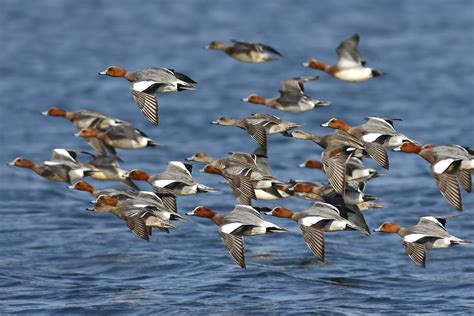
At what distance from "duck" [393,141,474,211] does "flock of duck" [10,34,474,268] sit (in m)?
0.01

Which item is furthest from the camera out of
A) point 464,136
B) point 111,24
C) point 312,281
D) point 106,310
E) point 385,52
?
point 111,24

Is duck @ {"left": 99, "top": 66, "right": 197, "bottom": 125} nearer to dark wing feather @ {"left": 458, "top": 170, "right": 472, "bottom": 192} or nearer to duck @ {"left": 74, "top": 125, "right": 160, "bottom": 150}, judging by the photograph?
duck @ {"left": 74, "top": 125, "right": 160, "bottom": 150}

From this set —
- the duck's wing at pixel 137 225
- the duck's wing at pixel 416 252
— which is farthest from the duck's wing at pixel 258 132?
the duck's wing at pixel 416 252

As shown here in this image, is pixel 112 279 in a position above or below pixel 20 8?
above

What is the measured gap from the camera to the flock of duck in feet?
57.4

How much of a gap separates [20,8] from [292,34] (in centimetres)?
1151

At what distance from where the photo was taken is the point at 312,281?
20.2m

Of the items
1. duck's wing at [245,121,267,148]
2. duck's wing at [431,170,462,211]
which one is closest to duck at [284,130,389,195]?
duck's wing at [431,170,462,211]

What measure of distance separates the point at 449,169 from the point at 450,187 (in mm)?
402

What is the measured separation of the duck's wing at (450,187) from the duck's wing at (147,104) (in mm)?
4081

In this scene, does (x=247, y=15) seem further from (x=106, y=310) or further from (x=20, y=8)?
(x=106, y=310)

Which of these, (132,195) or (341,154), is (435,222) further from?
(132,195)

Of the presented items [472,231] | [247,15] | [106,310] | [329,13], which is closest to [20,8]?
[247,15]

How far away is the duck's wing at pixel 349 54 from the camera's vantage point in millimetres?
22562
